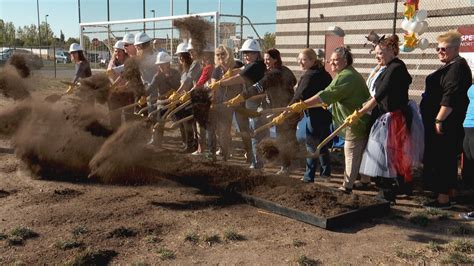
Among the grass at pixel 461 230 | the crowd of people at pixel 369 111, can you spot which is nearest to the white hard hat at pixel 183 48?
the crowd of people at pixel 369 111

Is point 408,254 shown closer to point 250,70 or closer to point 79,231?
point 79,231

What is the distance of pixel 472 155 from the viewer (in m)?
5.97

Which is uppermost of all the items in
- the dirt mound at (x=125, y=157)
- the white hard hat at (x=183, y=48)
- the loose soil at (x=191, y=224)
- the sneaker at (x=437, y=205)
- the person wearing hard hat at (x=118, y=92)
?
the white hard hat at (x=183, y=48)

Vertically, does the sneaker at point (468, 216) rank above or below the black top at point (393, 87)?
below

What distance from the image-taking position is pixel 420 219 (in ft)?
15.6

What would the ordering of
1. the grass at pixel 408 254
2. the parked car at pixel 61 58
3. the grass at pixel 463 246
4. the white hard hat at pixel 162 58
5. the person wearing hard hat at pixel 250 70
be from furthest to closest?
the parked car at pixel 61 58 < the white hard hat at pixel 162 58 < the person wearing hard hat at pixel 250 70 < the grass at pixel 463 246 < the grass at pixel 408 254

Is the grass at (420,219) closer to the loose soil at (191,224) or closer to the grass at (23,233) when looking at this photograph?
the loose soil at (191,224)

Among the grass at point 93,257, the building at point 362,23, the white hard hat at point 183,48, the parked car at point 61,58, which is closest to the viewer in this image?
the grass at point 93,257

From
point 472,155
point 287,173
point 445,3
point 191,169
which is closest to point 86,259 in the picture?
point 191,169

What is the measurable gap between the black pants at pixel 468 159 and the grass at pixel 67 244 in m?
4.84

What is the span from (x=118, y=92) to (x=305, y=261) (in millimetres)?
4637

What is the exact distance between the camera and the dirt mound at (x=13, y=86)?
683cm

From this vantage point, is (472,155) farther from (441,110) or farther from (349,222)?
(349,222)

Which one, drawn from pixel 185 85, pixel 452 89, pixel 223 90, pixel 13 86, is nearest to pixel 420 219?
pixel 452 89
